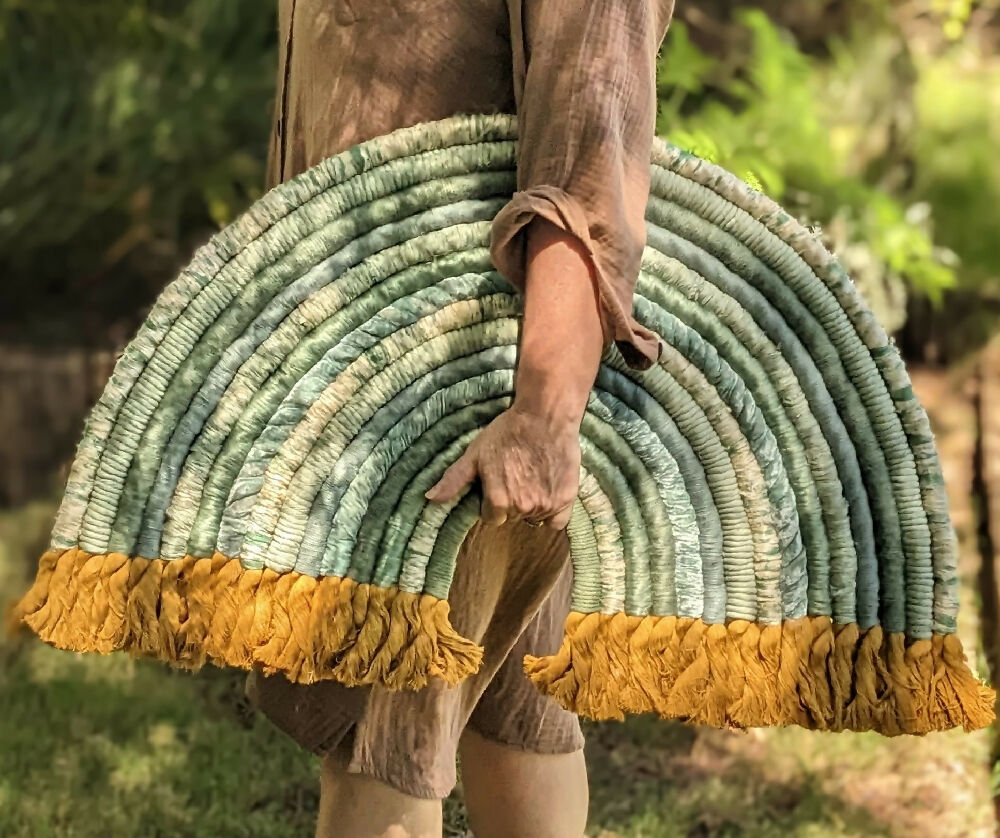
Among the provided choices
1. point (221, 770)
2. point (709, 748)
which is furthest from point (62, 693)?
point (709, 748)

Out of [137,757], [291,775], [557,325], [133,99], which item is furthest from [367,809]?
[133,99]

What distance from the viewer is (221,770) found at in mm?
2361

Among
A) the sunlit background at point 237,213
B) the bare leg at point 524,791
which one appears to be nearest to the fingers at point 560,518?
the bare leg at point 524,791

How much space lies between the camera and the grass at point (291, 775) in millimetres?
2170

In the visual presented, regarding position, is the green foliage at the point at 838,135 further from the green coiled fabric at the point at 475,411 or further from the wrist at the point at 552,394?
the wrist at the point at 552,394

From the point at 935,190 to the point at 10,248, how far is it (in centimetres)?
338

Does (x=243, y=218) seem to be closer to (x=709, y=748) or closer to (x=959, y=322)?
(x=709, y=748)

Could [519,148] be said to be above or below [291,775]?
above

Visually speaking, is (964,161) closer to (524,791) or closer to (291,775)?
Answer: (291,775)

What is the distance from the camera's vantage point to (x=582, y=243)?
3.34ft

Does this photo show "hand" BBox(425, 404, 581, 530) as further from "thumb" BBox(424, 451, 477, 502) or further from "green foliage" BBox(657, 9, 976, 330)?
"green foliage" BBox(657, 9, 976, 330)

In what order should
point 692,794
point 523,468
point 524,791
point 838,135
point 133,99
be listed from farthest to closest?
point 838,135 < point 133,99 < point 692,794 < point 524,791 < point 523,468

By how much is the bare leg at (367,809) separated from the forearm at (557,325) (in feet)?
1.47

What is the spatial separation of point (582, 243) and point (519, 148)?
12cm
